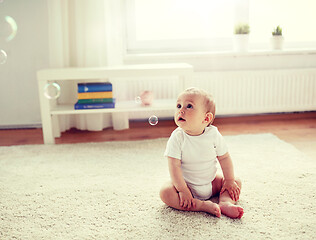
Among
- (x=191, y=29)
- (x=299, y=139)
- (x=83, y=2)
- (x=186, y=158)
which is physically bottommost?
(x=299, y=139)

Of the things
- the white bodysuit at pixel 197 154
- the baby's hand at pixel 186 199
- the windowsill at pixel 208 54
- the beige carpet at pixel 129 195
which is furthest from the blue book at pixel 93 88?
the baby's hand at pixel 186 199

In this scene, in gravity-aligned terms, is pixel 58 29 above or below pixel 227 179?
above

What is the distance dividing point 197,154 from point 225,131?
127 centimetres

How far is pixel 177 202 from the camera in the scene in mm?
1232

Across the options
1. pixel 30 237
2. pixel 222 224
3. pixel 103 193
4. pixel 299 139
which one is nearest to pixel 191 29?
pixel 299 139

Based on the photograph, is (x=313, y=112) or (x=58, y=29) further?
(x=313, y=112)

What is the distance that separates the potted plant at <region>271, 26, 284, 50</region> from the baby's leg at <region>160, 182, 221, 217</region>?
194 centimetres

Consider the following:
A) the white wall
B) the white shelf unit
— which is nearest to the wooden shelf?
the white shelf unit

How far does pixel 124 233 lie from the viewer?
3.62 ft

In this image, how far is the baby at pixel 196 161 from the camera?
118 centimetres

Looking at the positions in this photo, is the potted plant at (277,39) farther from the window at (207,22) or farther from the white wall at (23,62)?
the white wall at (23,62)

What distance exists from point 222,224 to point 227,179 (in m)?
0.19

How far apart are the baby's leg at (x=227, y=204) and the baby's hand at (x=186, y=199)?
0.38 ft

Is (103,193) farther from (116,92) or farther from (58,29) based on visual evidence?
(58,29)
